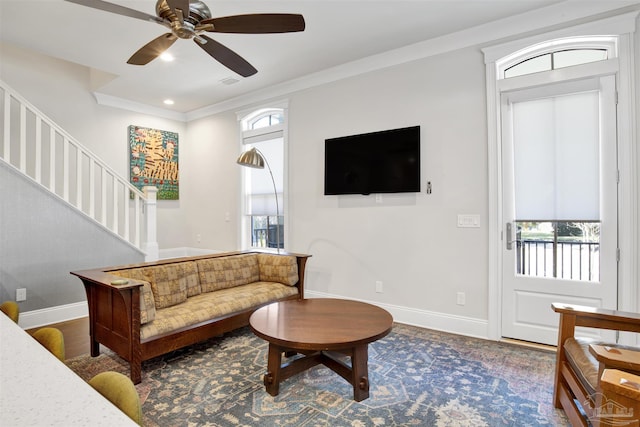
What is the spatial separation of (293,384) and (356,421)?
22.7 inches

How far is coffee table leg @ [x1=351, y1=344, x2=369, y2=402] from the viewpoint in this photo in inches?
84.0

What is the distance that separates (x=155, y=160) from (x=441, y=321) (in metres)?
5.06

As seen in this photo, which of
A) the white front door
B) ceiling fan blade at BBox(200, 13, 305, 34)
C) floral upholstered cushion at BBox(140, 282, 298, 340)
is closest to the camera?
ceiling fan blade at BBox(200, 13, 305, 34)

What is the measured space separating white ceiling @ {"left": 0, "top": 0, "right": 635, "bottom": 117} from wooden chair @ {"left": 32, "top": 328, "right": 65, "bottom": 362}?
2.67 metres

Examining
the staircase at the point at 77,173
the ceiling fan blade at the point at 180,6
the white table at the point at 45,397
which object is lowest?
the white table at the point at 45,397

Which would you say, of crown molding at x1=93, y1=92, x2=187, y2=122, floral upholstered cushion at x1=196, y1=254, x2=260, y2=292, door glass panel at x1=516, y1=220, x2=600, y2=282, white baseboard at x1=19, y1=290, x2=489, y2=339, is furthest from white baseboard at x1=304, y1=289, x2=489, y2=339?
crown molding at x1=93, y1=92, x2=187, y2=122

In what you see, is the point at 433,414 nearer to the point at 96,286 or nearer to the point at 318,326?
the point at 318,326

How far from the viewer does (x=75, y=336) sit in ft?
10.7

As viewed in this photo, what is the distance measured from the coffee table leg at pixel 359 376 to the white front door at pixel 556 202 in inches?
69.4

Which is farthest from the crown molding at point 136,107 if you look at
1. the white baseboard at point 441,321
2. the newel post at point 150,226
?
the white baseboard at point 441,321

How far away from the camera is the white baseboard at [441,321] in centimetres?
323

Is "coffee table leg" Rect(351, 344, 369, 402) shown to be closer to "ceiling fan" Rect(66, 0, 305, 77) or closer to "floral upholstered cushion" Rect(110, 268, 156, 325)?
"floral upholstered cushion" Rect(110, 268, 156, 325)

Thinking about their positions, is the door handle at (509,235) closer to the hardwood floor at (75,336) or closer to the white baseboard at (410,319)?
the white baseboard at (410,319)

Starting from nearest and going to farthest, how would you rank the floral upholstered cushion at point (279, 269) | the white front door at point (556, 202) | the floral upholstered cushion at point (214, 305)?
the floral upholstered cushion at point (214, 305), the white front door at point (556, 202), the floral upholstered cushion at point (279, 269)
